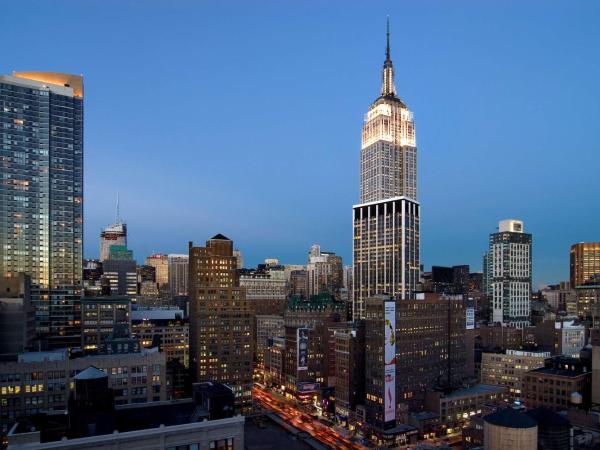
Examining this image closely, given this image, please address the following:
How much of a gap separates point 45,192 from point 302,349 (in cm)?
11827

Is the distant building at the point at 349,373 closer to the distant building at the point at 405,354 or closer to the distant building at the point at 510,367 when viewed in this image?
the distant building at the point at 405,354

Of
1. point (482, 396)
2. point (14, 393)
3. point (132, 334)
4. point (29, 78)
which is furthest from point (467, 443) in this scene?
point (29, 78)

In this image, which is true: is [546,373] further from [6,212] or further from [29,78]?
[29,78]

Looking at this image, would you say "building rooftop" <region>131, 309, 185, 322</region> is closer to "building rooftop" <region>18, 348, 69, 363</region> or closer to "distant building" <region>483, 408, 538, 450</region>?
"building rooftop" <region>18, 348, 69, 363</region>

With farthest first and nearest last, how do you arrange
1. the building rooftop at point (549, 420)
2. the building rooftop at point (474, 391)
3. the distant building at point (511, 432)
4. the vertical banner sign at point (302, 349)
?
1. the vertical banner sign at point (302, 349)
2. the building rooftop at point (474, 391)
3. the building rooftop at point (549, 420)
4. the distant building at point (511, 432)

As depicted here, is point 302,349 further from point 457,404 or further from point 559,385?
point 559,385

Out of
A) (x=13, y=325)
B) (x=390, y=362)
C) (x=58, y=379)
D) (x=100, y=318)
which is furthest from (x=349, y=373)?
(x=13, y=325)

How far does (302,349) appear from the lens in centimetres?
17925

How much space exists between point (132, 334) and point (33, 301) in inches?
1571

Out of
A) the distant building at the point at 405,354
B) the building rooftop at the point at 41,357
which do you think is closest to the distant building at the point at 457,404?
the distant building at the point at 405,354

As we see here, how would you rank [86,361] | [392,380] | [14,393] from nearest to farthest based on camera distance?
[14,393], [86,361], [392,380]

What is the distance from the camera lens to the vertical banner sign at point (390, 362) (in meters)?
128

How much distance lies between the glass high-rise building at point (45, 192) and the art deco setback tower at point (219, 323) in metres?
58.6

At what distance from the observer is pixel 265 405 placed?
544ft
